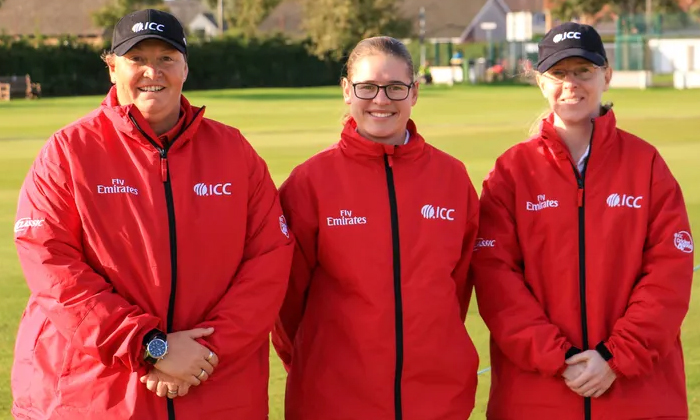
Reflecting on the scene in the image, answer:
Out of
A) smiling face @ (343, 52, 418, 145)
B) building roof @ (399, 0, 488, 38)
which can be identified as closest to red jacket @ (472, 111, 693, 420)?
smiling face @ (343, 52, 418, 145)

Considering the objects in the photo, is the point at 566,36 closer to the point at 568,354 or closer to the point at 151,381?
the point at 568,354

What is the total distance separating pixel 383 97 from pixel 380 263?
0.62m

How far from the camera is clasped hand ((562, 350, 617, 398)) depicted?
398cm

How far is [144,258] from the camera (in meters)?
3.81

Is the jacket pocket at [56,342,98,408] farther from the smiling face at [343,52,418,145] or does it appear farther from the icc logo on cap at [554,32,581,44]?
the icc logo on cap at [554,32,581,44]

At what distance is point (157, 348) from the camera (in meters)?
3.69

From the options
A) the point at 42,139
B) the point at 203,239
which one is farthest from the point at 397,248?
the point at 42,139

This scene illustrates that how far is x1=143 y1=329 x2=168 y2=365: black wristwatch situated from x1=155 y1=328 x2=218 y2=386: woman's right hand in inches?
0.8

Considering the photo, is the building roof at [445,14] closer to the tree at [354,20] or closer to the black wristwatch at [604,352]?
the tree at [354,20]

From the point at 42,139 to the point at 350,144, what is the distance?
58.7 ft

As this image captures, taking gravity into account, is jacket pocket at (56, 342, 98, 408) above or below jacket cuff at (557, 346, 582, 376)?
above

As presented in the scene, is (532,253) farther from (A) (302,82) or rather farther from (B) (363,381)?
(A) (302,82)

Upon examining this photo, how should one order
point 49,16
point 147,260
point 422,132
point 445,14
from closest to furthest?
point 147,260 < point 422,132 < point 49,16 < point 445,14

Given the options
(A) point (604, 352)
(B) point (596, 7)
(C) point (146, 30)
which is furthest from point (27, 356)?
(B) point (596, 7)
